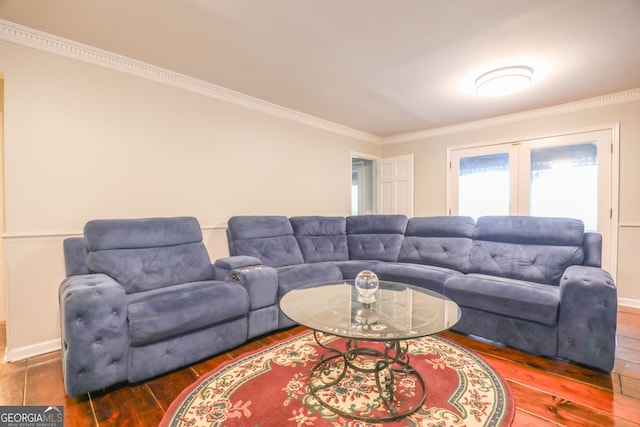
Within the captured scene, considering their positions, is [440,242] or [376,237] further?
[376,237]

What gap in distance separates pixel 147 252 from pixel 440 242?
304 cm

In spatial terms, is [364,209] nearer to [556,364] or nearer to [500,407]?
[556,364]

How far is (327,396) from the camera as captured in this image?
5.32ft

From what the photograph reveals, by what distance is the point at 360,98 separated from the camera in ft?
11.7

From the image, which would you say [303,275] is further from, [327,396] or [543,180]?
[543,180]

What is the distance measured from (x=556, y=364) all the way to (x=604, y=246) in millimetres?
2400

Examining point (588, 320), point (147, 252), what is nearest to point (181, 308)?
point (147, 252)

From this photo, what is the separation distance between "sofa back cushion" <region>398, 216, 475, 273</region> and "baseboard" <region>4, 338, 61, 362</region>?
3482mm

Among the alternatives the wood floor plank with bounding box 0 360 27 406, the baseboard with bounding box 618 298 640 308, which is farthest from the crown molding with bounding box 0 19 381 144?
the baseboard with bounding box 618 298 640 308

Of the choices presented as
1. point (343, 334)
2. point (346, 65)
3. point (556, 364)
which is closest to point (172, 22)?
point (346, 65)

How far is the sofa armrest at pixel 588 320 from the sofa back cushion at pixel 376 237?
5.94 ft

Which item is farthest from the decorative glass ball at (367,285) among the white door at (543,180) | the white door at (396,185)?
the white door at (396,185)

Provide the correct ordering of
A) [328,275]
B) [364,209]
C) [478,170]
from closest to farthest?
1. [328,275]
2. [478,170]
3. [364,209]

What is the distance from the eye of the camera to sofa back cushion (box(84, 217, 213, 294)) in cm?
218
